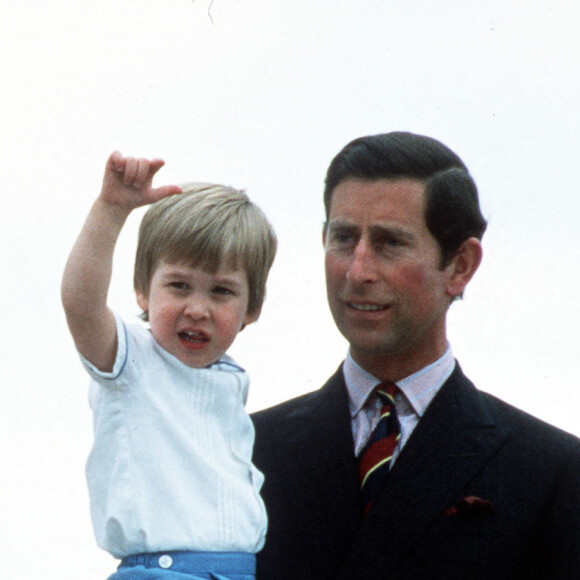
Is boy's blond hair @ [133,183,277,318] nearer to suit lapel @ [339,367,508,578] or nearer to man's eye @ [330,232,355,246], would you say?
man's eye @ [330,232,355,246]

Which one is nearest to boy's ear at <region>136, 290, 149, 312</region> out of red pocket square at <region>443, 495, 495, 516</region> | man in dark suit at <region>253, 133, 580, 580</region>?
man in dark suit at <region>253, 133, 580, 580</region>

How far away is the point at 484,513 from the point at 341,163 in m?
1.69

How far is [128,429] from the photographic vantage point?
3754 millimetres

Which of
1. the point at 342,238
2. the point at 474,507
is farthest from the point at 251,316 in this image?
the point at 474,507

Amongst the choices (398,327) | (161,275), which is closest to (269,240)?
(161,275)

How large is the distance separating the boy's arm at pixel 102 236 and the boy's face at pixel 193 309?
1.19 ft

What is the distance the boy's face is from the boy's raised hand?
0.44 metres

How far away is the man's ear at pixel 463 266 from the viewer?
5070 millimetres

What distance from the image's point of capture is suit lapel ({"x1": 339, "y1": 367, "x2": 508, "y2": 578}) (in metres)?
4.46

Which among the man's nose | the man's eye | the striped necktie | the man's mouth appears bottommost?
the striped necktie

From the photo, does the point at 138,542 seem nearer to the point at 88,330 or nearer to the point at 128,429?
the point at 128,429

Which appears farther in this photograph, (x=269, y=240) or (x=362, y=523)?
(x=362, y=523)

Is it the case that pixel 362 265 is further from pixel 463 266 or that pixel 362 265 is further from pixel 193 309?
pixel 193 309

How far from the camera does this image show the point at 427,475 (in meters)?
4.57
